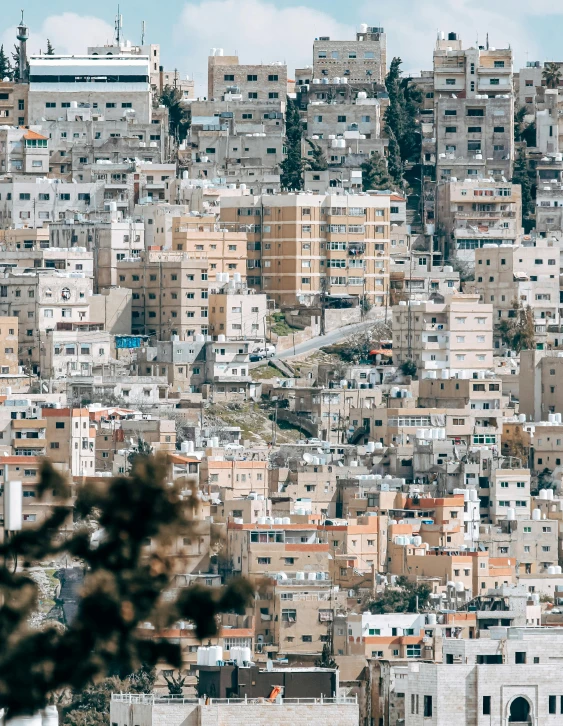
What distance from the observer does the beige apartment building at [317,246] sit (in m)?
73.5

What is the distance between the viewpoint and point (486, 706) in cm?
3712

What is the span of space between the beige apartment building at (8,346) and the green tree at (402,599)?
56.3ft

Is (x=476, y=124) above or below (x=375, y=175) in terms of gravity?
above

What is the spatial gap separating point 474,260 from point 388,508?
1880cm

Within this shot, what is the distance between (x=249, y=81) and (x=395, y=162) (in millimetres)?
7306

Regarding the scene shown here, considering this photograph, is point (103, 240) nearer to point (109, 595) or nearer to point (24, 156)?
point (24, 156)

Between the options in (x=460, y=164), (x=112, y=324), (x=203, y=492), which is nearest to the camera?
(x=203, y=492)

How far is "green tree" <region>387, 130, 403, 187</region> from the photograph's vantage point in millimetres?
83625

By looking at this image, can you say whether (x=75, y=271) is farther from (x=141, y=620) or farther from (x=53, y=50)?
(x=141, y=620)

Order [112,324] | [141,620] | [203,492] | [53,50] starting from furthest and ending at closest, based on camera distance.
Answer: [53,50] → [112,324] → [203,492] → [141,620]

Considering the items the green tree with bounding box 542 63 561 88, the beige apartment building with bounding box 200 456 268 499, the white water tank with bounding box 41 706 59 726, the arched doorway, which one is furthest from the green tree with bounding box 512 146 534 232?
the white water tank with bounding box 41 706 59 726

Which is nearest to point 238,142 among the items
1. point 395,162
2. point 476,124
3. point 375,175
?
point 375,175

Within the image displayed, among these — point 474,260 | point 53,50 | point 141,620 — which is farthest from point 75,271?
point 141,620

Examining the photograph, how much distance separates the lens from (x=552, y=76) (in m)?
89.0
